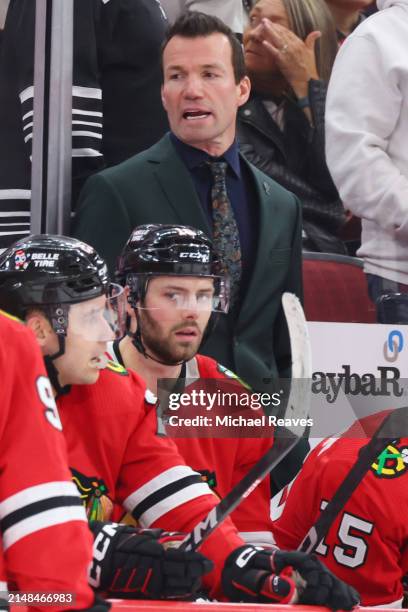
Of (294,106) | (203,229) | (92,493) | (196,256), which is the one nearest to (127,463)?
(92,493)

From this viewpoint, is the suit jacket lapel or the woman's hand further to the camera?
the woman's hand

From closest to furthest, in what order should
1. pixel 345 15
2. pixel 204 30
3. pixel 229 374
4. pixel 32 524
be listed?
pixel 32 524
pixel 229 374
pixel 204 30
pixel 345 15

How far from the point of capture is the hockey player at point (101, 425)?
6.77ft

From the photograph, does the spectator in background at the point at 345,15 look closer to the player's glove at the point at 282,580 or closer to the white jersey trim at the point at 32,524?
the player's glove at the point at 282,580

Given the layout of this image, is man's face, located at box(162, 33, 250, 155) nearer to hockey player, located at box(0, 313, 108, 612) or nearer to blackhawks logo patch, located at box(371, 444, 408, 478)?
blackhawks logo patch, located at box(371, 444, 408, 478)

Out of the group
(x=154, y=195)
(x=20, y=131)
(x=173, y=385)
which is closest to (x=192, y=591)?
(x=173, y=385)

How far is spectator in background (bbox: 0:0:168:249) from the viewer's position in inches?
113

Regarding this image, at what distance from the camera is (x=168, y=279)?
2.53m

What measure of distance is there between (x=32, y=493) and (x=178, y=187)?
1.40 meters

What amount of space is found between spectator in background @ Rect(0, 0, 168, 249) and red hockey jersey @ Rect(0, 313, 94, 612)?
4.35 feet

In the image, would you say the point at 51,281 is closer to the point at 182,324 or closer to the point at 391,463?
the point at 182,324

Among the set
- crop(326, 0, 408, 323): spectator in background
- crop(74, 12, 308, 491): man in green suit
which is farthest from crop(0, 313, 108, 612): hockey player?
crop(326, 0, 408, 323): spectator in background

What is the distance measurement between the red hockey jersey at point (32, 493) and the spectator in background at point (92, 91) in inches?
52.2

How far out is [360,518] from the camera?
2604 mm
